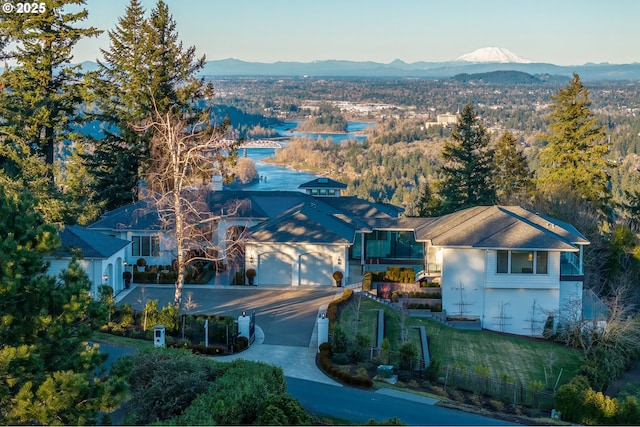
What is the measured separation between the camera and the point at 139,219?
3600 centimetres

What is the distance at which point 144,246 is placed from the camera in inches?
1422

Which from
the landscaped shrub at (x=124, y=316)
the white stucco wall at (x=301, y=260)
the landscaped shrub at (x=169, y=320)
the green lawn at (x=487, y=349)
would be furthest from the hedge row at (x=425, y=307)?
the landscaped shrub at (x=124, y=316)

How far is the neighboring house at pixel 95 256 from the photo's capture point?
1133 inches

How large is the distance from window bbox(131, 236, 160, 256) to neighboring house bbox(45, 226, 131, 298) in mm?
3813

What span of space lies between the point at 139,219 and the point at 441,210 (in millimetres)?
20182

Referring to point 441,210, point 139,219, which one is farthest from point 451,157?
point 139,219

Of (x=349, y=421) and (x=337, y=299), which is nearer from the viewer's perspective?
(x=349, y=421)

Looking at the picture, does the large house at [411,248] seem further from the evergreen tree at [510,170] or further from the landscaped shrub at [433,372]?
the evergreen tree at [510,170]

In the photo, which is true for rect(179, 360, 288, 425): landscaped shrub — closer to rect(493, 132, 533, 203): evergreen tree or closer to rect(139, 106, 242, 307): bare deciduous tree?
rect(139, 106, 242, 307): bare deciduous tree

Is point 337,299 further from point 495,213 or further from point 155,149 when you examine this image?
point 155,149

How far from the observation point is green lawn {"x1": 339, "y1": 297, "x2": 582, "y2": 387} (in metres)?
26.1

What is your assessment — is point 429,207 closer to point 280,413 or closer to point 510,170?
point 510,170

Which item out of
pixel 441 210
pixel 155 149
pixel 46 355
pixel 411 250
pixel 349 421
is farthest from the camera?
pixel 441 210

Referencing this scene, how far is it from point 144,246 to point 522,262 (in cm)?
1651
